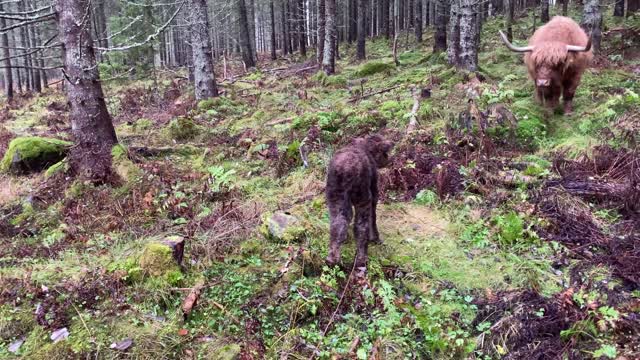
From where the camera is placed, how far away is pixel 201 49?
44.1 ft

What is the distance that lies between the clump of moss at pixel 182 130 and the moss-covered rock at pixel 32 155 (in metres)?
2.54

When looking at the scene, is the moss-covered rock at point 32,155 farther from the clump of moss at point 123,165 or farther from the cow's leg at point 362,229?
the cow's leg at point 362,229

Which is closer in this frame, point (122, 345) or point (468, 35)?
point (122, 345)

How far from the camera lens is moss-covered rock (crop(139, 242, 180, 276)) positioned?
463 cm

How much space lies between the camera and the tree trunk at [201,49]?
1329cm

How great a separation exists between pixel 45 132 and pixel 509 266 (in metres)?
14.0

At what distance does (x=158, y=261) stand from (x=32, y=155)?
570 cm

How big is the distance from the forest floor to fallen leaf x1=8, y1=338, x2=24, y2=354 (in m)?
0.01

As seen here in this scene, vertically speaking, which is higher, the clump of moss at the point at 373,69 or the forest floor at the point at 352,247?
the clump of moss at the point at 373,69

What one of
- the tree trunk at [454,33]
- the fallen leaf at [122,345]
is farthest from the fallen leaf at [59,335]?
the tree trunk at [454,33]

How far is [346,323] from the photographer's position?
13.5 feet

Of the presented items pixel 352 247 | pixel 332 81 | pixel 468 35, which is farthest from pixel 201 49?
pixel 352 247

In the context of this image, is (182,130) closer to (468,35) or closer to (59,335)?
(59,335)

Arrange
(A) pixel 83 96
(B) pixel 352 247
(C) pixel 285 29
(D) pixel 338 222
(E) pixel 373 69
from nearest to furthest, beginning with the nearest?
(D) pixel 338 222
(B) pixel 352 247
(A) pixel 83 96
(E) pixel 373 69
(C) pixel 285 29
